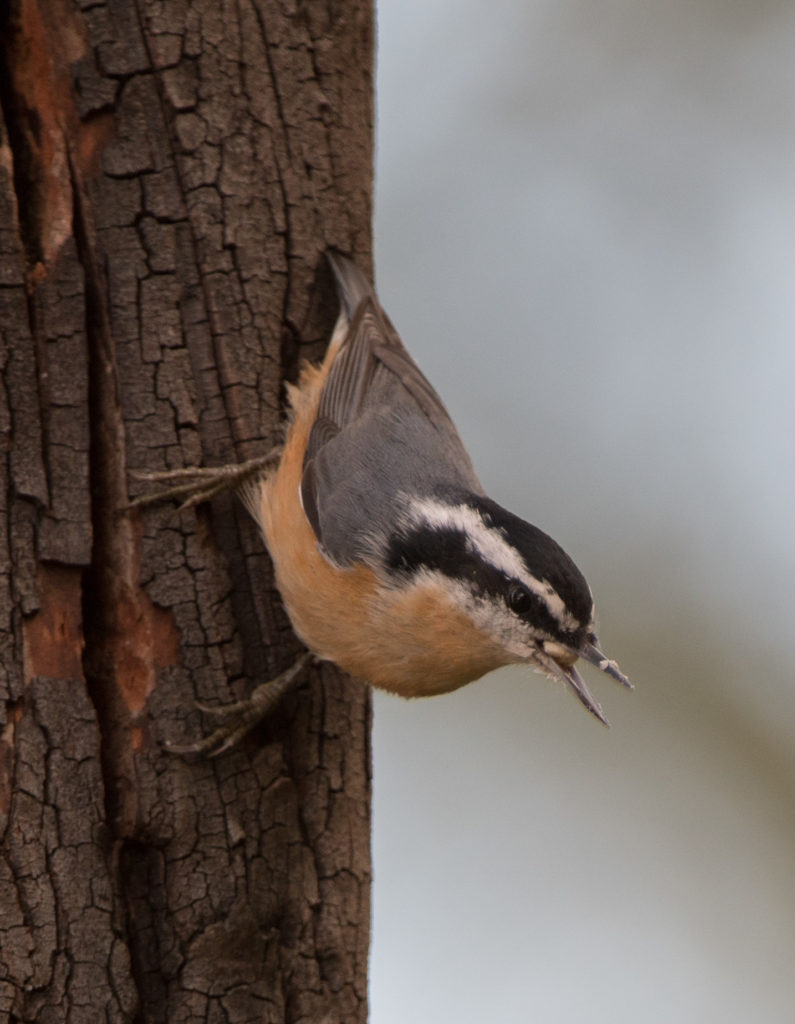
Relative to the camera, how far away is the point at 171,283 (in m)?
2.81

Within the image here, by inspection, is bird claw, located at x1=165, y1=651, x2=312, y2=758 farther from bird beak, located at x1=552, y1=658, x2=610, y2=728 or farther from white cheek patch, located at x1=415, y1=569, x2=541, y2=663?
bird beak, located at x1=552, y1=658, x2=610, y2=728

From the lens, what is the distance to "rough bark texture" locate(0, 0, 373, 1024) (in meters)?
2.51

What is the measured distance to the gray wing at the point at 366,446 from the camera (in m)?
3.05

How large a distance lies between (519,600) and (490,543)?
16 centimetres

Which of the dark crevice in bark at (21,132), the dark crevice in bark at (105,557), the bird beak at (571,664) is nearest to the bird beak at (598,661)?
the bird beak at (571,664)

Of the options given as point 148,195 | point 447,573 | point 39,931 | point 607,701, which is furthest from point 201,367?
point 607,701

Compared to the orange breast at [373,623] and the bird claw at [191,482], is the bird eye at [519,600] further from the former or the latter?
the bird claw at [191,482]

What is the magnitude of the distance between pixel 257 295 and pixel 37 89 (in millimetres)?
688

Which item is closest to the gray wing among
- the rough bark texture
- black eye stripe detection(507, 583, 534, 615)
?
the rough bark texture

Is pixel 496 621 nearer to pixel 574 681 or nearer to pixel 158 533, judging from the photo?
pixel 574 681

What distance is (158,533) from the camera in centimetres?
277

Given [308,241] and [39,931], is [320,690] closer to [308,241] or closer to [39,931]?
[39,931]

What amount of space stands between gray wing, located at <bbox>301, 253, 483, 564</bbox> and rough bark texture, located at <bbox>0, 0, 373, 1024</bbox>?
19 cm

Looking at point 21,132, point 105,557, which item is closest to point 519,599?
point 105,557
